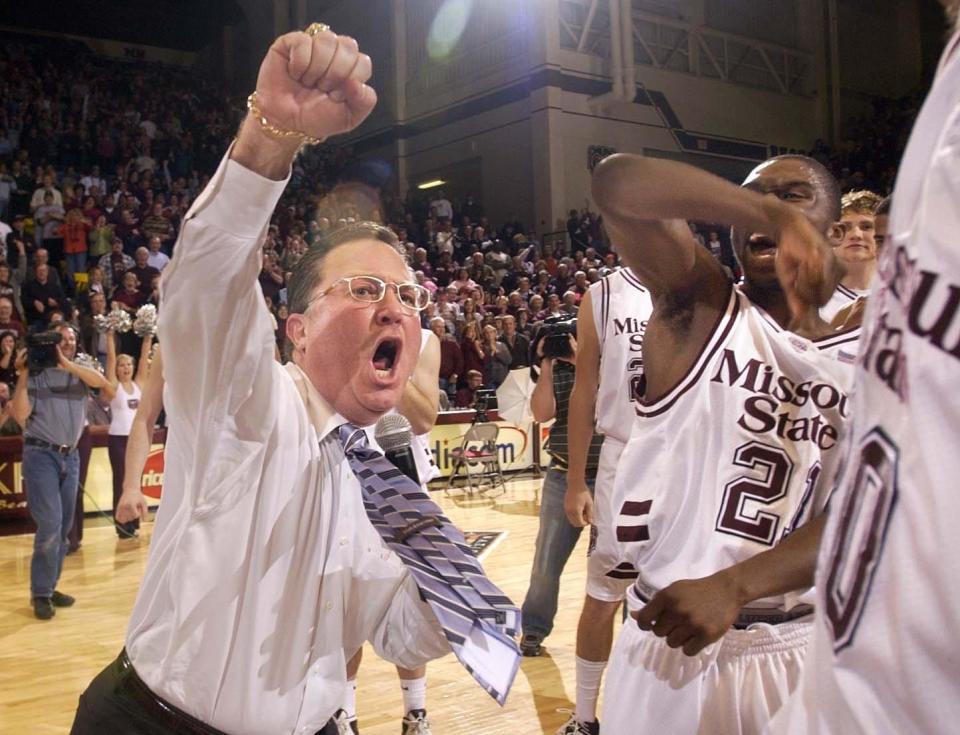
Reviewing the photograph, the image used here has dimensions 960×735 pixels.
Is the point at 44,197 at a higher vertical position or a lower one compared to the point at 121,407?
higher

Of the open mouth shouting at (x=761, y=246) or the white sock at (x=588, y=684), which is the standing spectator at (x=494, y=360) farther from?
the open mouth shouting at (x=761, y=246)

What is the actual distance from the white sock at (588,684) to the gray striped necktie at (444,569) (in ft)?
5.77

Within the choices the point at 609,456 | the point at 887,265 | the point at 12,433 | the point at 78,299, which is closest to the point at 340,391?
the point at 887,265

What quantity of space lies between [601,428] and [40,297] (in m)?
9.68

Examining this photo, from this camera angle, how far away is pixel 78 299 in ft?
40.4

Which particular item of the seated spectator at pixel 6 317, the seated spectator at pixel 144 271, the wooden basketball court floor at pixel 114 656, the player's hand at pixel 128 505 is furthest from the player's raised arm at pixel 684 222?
the seated spectator at pixel 144 271

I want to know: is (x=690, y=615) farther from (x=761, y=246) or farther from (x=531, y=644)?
(x=531, y=644)

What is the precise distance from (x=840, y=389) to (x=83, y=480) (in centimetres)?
722

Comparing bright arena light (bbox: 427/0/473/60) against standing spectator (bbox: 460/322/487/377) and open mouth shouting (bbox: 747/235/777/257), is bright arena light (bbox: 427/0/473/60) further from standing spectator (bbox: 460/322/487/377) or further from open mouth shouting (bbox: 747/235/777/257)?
open mouth shouting (bbox: 747/235/777/257)

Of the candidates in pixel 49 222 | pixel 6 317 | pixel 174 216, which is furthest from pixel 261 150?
pixel 174 216

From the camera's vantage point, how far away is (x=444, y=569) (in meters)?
1.72

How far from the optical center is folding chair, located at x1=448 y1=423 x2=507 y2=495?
1059cm

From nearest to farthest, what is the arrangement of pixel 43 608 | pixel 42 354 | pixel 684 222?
pixel 684 222, pixel 43 608, pixel 42 354

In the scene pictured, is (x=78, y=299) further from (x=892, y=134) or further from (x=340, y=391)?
(x=892, y=134)
